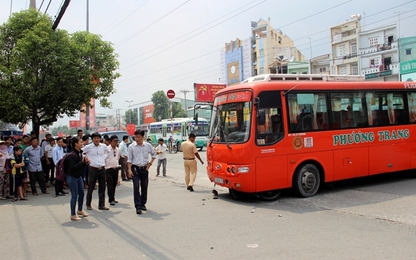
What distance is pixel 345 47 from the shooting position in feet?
155

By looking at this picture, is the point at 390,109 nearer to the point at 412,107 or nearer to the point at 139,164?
the point at 412,107

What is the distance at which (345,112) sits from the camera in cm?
917

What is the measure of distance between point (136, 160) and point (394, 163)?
7.24 m

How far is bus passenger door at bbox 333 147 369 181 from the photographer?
351 inches

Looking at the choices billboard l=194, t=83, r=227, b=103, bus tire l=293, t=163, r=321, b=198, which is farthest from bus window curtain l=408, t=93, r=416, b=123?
billboard l=194, t=83, r=227, b=103

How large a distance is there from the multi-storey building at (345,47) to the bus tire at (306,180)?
4090cm

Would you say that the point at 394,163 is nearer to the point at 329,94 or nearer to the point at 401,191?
the point at 401,191

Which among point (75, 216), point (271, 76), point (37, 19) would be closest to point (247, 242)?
point (75, 216)

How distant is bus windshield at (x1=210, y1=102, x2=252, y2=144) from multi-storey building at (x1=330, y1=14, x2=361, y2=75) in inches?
1629

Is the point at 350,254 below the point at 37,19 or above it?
below

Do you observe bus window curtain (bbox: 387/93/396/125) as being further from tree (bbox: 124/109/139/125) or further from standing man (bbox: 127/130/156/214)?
tree (bbox: 124/109/139/125)

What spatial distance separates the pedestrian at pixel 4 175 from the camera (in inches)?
380

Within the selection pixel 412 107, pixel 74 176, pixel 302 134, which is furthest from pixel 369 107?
pixel 74 176

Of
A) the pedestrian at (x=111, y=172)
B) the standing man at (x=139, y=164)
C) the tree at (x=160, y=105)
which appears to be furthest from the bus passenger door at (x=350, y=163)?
the tree at (x=160, y=105)
